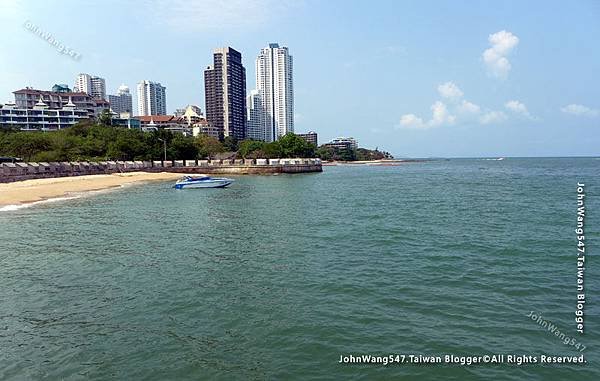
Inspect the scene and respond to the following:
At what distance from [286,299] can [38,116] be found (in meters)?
149

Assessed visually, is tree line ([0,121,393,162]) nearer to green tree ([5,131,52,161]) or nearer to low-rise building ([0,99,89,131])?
green tree ([5,131,52,161])

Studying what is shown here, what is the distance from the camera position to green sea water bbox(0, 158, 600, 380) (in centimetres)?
864

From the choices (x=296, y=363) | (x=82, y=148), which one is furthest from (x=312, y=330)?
(x=82, y=148)

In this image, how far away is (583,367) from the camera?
28.0ft

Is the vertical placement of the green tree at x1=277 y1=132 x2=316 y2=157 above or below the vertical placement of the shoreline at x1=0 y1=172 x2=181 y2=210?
above

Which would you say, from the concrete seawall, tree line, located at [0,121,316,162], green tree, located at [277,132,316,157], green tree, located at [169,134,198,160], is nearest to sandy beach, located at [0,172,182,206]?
the concrete seawall

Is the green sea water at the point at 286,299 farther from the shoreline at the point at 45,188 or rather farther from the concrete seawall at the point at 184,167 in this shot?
the concrete seawall at the point at 184,167

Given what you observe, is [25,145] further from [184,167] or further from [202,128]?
[202,128]

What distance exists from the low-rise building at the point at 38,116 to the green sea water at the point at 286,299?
131580 millimetres

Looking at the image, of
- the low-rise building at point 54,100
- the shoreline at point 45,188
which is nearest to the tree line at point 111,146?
the shoreline at point 45,188

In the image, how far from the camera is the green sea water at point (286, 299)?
8641mm

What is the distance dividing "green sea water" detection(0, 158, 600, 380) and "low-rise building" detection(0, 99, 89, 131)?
131580mm

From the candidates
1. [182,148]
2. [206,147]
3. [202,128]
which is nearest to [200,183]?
[182,148]

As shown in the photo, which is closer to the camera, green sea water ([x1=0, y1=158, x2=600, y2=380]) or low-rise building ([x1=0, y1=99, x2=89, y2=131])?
green sea water ([x1=0, y1=158, x2=600, y2=380])
